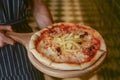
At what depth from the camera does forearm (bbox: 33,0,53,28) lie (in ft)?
5.24

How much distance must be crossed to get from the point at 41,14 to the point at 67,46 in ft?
1.22

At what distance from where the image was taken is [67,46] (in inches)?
52.6

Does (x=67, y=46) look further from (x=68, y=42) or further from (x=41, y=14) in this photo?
(x=41, y=14)

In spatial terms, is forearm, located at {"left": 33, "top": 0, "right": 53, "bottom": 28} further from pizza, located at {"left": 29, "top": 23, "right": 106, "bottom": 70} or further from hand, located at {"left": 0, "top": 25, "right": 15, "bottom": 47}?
hand, located at {"left": 0, "top": 25, "right": 15, "bottom": 47}

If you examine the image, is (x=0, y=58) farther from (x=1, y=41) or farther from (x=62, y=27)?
(x=62, y=27)

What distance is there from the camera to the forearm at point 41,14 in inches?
62.9

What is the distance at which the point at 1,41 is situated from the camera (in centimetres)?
131

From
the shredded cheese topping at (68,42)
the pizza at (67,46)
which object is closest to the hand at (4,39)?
the pizza at (67,46)

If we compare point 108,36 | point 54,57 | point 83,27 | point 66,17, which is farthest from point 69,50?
point 66,17

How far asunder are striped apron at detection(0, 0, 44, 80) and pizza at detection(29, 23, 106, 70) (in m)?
0.17

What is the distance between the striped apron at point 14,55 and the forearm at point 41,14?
0.12m

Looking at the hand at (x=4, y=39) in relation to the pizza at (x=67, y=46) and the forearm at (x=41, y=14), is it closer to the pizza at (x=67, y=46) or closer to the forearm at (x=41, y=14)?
the pizza at (x=67, y=46)

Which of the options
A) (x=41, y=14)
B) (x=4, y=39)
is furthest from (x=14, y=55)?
(x=41, y=14)

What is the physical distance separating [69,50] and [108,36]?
537 mm
